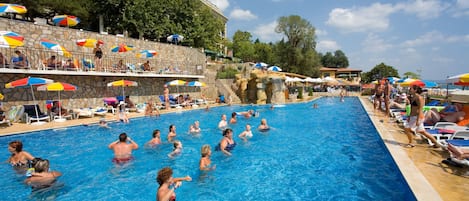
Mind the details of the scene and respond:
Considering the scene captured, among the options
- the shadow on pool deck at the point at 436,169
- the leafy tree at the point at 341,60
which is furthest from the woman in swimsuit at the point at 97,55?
the leafy tree at the point at 341,60

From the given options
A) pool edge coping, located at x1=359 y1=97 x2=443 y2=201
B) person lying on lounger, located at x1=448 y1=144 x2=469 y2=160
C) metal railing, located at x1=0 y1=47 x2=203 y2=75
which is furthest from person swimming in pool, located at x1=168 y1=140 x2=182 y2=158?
metal railing, located at x1=0 y1=47 x2=203 y2=75

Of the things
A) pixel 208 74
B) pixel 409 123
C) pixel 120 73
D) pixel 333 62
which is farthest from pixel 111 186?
pixel 333 62

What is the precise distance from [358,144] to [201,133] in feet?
19.2

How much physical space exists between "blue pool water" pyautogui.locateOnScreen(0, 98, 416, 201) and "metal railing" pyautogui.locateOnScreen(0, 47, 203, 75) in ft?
15.6

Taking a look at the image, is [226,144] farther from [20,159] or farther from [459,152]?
[459,152]

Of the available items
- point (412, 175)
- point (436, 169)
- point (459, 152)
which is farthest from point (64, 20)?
point (459, 152)

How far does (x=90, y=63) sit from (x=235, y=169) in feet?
42.7

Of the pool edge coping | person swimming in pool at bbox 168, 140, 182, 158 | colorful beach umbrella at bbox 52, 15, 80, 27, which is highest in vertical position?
colorful beach umbrella at bbox 52, 15, 80, 27

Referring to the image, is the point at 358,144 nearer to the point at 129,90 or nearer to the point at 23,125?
the point at 23,125

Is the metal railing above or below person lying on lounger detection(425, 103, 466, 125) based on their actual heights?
above

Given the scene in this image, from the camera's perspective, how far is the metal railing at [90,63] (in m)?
12.5

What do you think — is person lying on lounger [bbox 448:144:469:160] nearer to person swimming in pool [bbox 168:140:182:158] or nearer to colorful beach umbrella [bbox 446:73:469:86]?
colorful beach umbrella [bbox 446:73:469:86]

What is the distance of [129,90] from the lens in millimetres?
18375

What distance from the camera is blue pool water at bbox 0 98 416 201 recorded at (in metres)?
4.99
